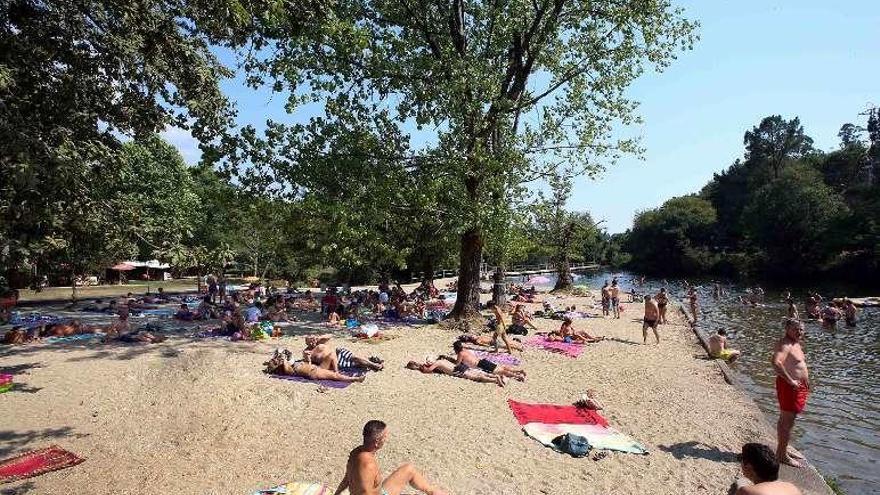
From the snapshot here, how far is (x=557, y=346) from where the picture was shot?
1675 cm

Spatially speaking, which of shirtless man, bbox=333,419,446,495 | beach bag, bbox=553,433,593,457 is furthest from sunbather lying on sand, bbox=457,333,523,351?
shirtless man, bbox=333,419,446,495

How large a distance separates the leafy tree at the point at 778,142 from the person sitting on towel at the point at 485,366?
305 ft

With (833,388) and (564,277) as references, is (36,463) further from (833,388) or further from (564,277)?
(564,277)

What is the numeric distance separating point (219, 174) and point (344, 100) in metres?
4.57

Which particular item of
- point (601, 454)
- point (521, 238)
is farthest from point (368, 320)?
point (601, 454)

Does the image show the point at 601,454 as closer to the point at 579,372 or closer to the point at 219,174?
the point at 579,372

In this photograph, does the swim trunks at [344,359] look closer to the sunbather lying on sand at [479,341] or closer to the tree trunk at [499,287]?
the sunbather lying on sand at [479,341]

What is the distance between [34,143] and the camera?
5.76m

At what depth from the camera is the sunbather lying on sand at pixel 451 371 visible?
1195 cm

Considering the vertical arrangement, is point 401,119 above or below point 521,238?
above

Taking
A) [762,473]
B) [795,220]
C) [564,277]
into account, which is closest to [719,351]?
[762,473]

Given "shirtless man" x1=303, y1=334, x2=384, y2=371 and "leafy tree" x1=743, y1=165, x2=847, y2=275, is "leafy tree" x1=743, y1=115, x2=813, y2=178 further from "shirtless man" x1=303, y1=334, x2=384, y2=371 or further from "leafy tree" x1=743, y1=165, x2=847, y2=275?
"shirtless man" x1=303, y1=334, x2=384, y2=371

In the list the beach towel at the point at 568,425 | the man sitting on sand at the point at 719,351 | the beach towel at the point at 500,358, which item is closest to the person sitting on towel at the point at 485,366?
the beach towel at the point at 500,358

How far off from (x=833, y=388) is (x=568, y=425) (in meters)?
9.07
